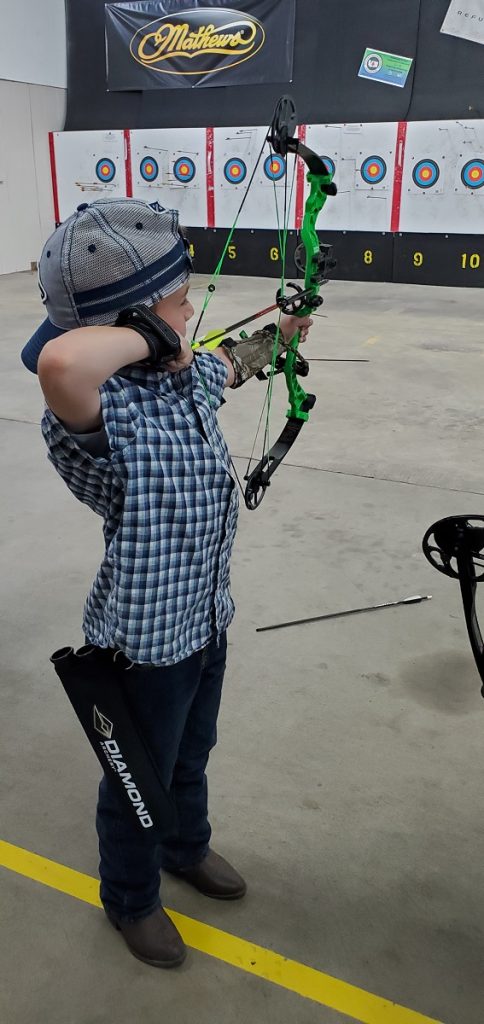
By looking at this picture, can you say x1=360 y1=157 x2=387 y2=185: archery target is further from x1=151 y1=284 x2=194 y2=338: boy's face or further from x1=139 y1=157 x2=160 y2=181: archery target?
x1=151 y1=284 x2=194 y2=338: boy's face

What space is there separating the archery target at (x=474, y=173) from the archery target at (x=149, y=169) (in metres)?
3.16

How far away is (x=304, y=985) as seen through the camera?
118 centimetres

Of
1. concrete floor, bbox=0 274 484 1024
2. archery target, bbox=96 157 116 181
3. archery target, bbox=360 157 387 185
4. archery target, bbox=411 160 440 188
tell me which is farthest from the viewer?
archery target, bbox=96 157 116 181

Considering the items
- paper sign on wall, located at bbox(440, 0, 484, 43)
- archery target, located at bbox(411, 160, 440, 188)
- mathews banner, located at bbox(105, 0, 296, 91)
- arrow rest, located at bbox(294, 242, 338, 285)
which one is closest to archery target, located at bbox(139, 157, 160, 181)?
mathews banner, located at bbox(105, 0, 296, 91)

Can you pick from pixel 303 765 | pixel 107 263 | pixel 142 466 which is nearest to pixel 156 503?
pixel 142 466

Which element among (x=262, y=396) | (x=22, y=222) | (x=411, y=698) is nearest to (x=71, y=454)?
(x=411, y=698)

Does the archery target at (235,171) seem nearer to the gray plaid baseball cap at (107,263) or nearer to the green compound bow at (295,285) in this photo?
the green compound bow at (295,285)

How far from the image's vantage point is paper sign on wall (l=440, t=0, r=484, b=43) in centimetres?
731

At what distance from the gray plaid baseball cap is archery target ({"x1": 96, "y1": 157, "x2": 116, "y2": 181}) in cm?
874

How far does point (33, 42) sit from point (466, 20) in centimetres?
422

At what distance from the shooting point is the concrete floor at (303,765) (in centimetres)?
119

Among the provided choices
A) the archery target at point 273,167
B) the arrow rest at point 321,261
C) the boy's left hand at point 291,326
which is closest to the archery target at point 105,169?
the archery target at point 273,167

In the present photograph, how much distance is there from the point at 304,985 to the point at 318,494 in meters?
1.91

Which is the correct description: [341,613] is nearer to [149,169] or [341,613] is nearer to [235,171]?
[235,171]
